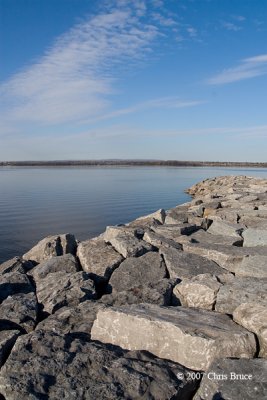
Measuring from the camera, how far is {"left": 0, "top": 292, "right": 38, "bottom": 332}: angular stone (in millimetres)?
4184

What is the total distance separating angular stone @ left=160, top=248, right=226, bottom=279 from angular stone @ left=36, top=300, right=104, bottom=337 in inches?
65.4

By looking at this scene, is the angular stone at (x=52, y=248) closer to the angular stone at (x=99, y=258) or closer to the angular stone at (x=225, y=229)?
the angular stone at (x=99, y=258)

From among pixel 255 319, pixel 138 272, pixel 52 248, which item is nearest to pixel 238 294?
pixel 255 319

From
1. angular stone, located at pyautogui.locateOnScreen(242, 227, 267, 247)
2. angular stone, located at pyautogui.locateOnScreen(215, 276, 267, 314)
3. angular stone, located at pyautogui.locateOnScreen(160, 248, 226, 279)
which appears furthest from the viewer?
angular stone, located at pyautogui.locateOnScreen(242, 227, 267, 247)

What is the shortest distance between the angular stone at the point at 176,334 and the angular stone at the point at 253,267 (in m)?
1.62

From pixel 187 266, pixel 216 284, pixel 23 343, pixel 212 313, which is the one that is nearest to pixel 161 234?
pixel 187 266

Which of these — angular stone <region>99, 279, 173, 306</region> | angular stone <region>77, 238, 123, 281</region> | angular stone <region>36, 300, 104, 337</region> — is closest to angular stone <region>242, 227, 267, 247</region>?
angular stone <region>77, 238, 123, 281</region>

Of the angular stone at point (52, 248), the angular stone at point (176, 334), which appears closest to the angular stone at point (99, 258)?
the angular stone at point (52, 248)

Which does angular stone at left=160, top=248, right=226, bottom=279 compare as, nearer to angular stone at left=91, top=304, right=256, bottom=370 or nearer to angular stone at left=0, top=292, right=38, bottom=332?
angular stone at left=91, top=304, right=256, bottom=370

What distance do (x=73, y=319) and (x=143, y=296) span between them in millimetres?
960

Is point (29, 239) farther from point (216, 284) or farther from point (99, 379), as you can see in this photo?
point (99, 379)

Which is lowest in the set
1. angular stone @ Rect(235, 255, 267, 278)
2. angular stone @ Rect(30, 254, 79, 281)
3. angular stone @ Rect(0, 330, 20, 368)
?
angular stone @ Rect(0, 330, 20, 368)

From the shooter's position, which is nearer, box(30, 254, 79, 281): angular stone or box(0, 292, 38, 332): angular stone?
box(0, 292, 38, 332): angular stone

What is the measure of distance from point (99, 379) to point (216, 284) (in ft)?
6.89
